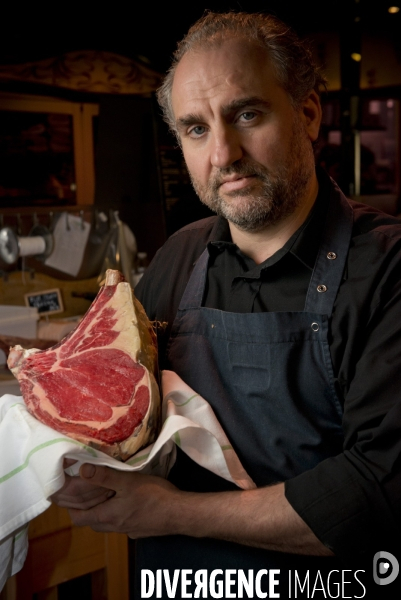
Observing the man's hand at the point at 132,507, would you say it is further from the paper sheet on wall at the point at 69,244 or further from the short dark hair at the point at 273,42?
the paper sheet on wall at the point at 69,244

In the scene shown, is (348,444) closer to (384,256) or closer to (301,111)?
(384,256)

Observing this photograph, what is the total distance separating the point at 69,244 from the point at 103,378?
6.62 feet

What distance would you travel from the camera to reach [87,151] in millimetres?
3381

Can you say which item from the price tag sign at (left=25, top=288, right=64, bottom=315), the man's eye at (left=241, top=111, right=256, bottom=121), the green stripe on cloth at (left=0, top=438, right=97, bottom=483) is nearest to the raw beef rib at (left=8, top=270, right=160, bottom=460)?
the green stripe on cloth at (left=0, top=438, right=97, bottom=483)

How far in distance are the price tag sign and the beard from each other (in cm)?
185

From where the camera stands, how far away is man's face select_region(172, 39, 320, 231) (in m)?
1.40

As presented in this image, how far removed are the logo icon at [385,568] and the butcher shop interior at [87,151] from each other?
1.55 meters

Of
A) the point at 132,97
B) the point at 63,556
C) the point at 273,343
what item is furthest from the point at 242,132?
the point at 132,97

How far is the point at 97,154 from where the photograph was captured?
337cm

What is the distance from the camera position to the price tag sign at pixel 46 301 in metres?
3.16

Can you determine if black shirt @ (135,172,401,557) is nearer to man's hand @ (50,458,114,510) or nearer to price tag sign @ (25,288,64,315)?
man's hand @ (50,458,114,510)

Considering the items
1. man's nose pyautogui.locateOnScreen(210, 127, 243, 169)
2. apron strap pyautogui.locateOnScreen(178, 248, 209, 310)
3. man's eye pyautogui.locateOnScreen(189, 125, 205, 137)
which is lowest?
apron strap pyautogui.locateOnScreen(178, 248, 209, 310)

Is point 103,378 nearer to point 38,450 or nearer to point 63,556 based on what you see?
point 38,450

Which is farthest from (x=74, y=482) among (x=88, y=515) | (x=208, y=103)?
(x=208, y=103)
